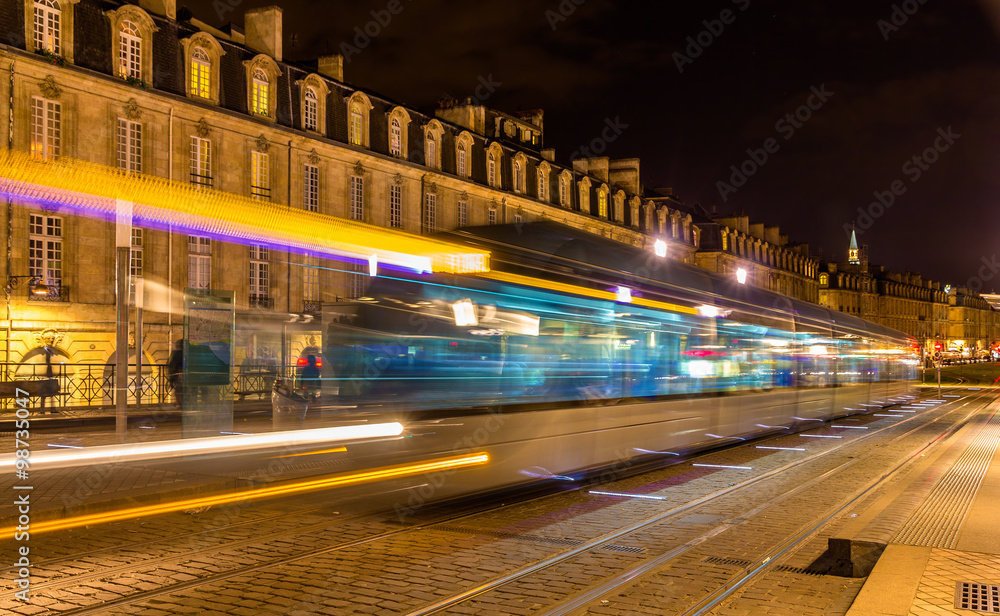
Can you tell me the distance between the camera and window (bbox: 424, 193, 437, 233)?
47875 mm

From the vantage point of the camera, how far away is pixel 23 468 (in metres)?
7.68

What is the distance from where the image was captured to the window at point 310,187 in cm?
4072

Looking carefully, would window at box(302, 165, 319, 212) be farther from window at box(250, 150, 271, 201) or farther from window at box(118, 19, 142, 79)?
window at box(118, 19, 142, 79)

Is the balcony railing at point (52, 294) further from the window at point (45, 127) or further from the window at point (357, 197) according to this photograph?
the window at point (357, 197)

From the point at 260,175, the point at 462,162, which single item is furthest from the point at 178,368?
the point at 462,162

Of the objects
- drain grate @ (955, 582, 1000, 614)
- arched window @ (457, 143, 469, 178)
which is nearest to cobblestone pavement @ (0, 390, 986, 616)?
drain grate @ (955, 582, 1000, 614)

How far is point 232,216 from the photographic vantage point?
9133 millimetres

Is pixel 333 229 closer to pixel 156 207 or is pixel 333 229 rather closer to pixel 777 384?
pixel 156 207

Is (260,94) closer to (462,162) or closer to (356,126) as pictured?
(356,126)

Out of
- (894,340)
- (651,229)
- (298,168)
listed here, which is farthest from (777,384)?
(651,229)

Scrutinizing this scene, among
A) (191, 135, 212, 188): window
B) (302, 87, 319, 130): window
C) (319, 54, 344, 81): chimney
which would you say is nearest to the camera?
(191, 135, 212, 188): window

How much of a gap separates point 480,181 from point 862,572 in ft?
147

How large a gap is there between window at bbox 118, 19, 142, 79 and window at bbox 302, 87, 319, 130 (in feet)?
27.2

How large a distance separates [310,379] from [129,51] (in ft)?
93.8
